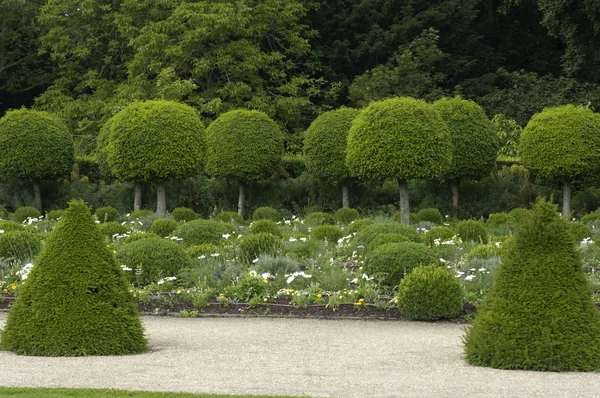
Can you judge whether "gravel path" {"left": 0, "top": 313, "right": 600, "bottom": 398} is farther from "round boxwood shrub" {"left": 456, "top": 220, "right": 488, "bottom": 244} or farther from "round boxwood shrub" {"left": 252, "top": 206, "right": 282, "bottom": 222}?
"round boxwood shrub" {"left": 252, "top": 206, "right": 282, "bottom": 222}

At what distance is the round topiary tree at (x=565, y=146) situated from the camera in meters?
19.2

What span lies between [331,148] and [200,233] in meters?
7.66

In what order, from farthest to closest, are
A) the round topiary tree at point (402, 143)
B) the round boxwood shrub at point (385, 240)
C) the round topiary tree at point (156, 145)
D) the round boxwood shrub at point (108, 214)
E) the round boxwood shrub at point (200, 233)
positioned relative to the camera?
the round topiary tree at point (156, 145)
the round boxwood shrub at point (108, 214)
the round topiary tree at point (402, 143)
the round boxwood shrub at point (200, 233)
the round boxwood shrub at point (385, 240)

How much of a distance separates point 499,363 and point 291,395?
195 cm

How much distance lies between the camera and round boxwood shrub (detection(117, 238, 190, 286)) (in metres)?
11.6

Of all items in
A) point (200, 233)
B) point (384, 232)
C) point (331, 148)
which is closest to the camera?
point (384, 232)

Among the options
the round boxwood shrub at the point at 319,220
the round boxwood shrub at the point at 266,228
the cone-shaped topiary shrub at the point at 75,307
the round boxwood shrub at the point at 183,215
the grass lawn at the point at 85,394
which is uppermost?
the round boxwood shrub at the point at 183,215

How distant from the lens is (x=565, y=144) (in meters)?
19.3

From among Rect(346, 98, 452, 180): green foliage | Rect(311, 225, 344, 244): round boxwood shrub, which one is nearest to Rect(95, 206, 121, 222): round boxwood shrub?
Rect(346, 98, 452, 180): green foliage

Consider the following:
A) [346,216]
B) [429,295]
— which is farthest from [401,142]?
[429,295]

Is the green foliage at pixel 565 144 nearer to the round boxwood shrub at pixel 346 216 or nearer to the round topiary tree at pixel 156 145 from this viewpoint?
the round boxwood shrub at pixel 346 216

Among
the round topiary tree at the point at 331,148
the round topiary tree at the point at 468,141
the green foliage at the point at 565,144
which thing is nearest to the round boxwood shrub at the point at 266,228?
the round topiary tree at the point at 331,148

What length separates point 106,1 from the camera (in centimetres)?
3131

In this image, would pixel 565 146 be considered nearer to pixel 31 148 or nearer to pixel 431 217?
pixel 431 217
